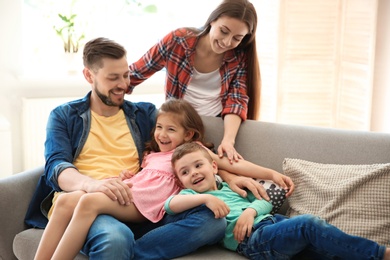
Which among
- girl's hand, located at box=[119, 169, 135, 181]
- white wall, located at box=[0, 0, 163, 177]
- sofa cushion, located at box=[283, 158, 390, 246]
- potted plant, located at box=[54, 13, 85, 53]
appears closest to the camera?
sofa cushion, located at box=[283, 158, 390, 246]

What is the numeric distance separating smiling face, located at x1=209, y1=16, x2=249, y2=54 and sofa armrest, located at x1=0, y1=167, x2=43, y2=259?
997mm

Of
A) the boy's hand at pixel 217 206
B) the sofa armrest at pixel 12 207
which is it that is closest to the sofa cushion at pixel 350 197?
the boy's hand at pixel 217 206

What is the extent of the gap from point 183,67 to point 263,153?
0.55 m

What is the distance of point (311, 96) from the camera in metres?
4.24

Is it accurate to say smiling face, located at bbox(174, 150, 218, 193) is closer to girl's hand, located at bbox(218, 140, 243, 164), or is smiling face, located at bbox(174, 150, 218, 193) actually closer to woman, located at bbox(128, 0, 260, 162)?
girl's hand, located at bbox(218, 140, 243, 164)

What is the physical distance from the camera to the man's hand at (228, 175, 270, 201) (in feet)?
7.33

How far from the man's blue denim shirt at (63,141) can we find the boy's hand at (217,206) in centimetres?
52

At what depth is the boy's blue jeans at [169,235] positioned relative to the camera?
198cm

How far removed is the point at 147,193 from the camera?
7.17 feet

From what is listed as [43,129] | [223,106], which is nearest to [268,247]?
[223,106]

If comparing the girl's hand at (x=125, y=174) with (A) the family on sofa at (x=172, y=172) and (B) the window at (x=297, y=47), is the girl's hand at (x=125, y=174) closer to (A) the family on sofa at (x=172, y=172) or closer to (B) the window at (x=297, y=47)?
(A) the family on sofa at (x=172, y=172)

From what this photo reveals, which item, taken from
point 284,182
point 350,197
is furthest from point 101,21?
point 350,197

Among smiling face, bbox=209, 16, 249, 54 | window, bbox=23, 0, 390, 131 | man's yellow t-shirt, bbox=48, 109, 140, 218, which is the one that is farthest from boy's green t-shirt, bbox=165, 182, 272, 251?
window, bbox=23, 0, 390, 131

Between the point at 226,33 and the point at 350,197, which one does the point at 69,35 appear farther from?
the point at 350,197
